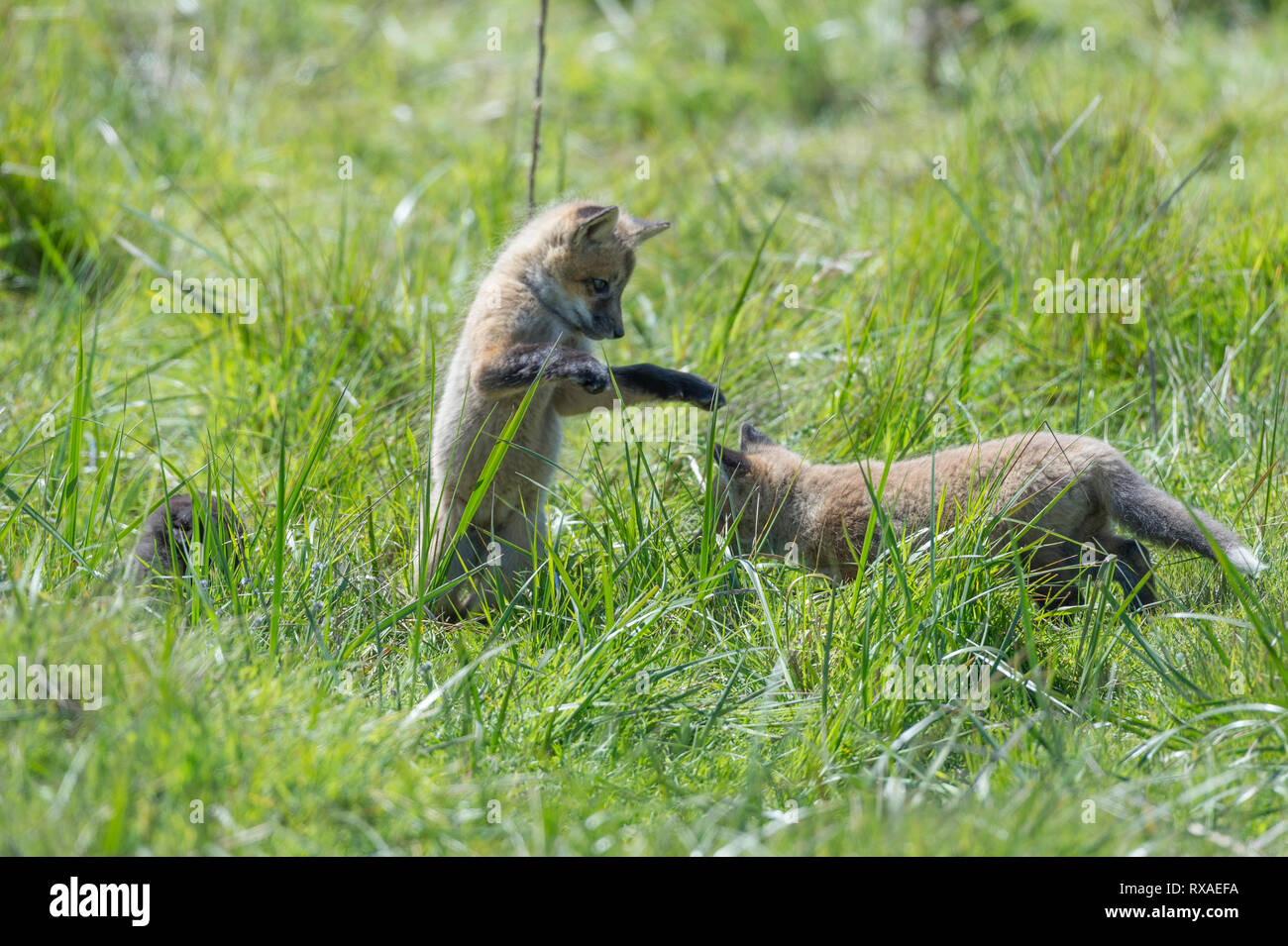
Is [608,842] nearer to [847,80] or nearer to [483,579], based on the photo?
[483,579]

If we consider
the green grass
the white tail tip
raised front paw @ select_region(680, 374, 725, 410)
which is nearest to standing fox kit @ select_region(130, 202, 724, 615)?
raised front paw @ select_region(680, 374, 725, 410)

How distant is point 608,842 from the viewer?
284 centimetres

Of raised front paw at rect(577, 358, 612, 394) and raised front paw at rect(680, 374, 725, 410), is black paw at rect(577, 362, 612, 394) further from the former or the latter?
raised front paw at rect(680, 374, 725, 410)

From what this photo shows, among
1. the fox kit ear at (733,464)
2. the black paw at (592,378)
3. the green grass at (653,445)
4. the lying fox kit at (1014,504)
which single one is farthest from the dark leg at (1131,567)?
the black paw at (592,378)

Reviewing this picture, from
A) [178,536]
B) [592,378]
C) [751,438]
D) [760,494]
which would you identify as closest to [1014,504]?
[760,494]

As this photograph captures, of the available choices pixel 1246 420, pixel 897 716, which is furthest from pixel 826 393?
pixel 897 716

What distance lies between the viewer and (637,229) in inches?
196

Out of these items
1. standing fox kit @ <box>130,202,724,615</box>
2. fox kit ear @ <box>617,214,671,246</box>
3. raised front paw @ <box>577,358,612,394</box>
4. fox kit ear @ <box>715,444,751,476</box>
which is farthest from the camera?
fox kit ear @ <box>617,214,671,246</box>

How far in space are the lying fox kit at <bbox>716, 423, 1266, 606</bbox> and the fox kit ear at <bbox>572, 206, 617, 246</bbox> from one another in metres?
1.02

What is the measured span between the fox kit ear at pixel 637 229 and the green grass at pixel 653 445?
0.43 meters

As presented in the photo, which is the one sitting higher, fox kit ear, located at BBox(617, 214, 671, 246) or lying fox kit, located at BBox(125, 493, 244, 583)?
fox kit ear, located at BBox(617, 214, 671, 246)

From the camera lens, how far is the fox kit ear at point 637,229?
16.2 feet

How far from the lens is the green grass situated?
296 cm

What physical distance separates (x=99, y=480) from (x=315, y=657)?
1.13 m
